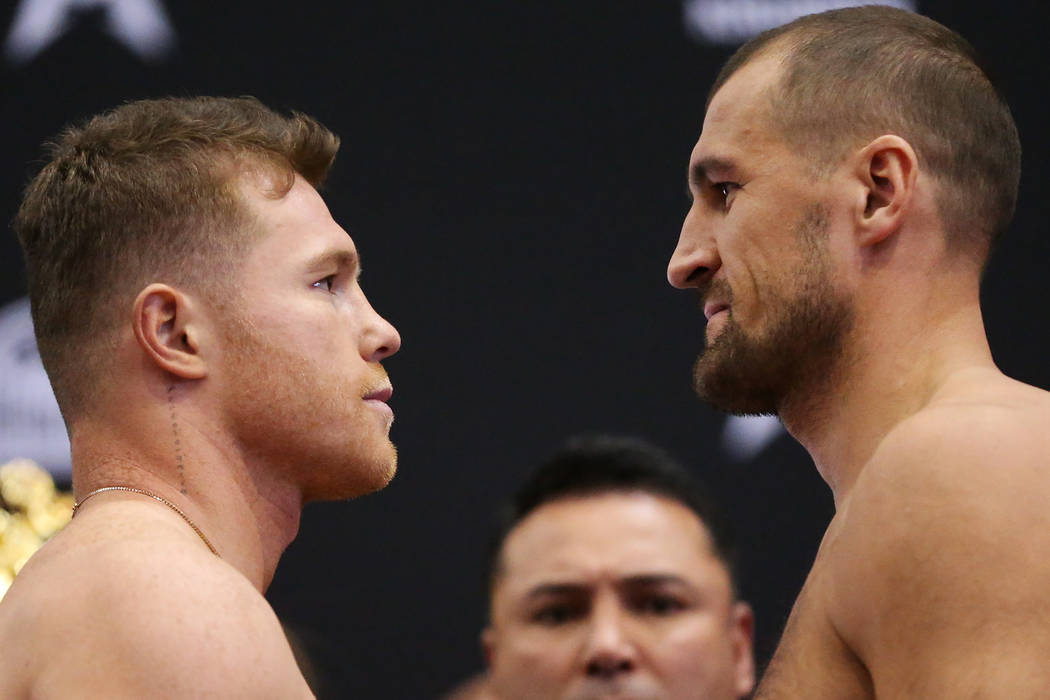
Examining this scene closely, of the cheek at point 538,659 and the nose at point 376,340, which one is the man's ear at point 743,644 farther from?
the nose at point 376,340

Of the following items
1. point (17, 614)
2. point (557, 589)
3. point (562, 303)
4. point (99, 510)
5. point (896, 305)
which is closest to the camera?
point (17, 614)

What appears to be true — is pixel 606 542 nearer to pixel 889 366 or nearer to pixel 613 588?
pixel 613 588

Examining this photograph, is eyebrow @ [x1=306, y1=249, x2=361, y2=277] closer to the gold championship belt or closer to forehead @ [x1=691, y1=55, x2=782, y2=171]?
forehead @ [x1=691, y1=55, x2=782, y2=171]

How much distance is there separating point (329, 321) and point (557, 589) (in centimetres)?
145

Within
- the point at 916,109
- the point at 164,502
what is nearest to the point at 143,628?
the point at 164,502

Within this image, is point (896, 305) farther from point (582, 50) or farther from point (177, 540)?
point (582, 50)

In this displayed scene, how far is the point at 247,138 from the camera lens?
7.39 ft

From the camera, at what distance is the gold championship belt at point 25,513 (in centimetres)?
299

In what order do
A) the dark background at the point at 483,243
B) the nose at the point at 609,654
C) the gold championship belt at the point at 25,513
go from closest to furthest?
the gold championship belt at the point at 25,513
the nose at the point at 609,654
the dark background at the point at 483,243

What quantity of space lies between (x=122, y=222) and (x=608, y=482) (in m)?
1.89

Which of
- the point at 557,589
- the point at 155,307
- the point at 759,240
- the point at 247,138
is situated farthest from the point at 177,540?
the point at 557,589

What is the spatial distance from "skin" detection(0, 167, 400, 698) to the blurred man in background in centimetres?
125

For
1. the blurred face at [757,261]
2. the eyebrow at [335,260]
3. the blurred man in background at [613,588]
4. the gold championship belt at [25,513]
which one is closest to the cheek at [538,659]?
the blurred man in background at [613,588]

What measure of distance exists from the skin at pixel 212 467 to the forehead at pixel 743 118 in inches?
24.3
